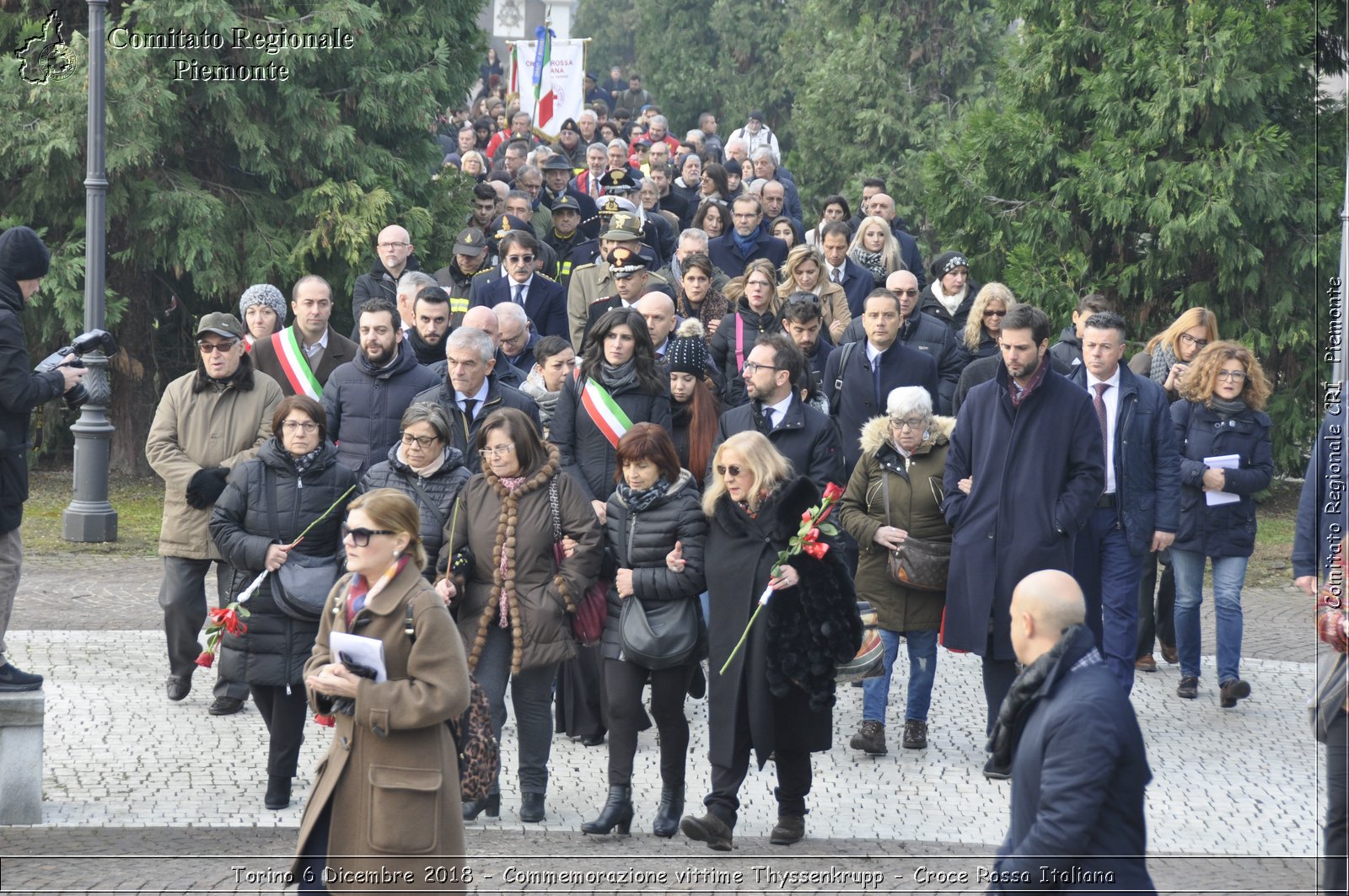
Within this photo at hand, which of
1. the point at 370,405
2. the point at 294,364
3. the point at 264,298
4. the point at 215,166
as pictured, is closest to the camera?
the point at 370,405

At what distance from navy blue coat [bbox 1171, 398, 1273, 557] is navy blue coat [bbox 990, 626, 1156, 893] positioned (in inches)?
220

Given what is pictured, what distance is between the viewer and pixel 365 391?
378 inches

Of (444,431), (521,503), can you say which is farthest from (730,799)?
(444,431)

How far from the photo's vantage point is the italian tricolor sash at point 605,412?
30.9 feet

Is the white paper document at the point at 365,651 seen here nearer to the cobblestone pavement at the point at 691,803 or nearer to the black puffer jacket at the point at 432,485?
the cobblestone pavement at the point at 691,803

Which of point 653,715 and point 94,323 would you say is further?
point 94,323

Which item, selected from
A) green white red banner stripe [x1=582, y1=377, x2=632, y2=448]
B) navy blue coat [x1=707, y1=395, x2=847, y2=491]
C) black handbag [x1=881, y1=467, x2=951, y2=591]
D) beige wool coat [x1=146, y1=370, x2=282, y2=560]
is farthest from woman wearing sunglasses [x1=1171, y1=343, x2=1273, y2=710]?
beige wool coat [x1=146, y1=370, x2=282, y2=560]

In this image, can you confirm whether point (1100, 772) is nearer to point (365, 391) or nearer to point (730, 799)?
point (730, 799)

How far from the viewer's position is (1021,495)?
29.2ft

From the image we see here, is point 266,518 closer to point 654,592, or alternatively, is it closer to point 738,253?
point 654,592

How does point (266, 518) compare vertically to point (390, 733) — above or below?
above

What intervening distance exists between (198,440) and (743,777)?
3.81m

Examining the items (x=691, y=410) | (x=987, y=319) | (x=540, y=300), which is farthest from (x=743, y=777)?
(x=540, y=300)

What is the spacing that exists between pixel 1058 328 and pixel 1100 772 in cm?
1203
